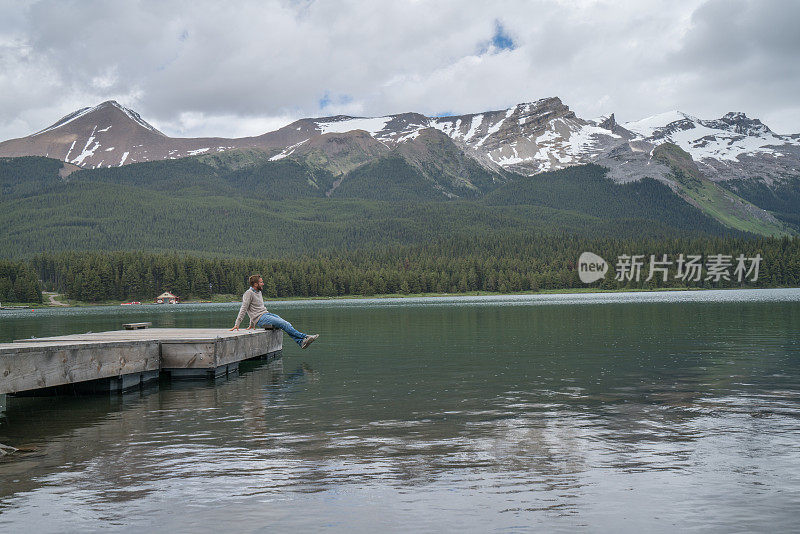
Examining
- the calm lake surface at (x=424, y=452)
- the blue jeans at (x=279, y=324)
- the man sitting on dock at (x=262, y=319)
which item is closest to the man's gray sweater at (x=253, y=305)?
the man sitting on dock at (x=262, y=319)

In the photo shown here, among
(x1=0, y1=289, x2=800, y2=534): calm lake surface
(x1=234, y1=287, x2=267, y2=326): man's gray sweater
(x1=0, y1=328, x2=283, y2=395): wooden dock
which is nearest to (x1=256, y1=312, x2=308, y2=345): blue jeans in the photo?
(x1=234, y1=287, x2=267, y2=326): man's gray sweater

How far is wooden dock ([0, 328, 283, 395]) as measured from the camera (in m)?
22.1

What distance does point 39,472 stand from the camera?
1506cm

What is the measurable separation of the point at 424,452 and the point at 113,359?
55.5ft

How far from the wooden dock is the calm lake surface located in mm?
1112

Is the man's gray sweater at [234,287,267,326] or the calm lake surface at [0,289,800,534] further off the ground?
the man's gray sweater at [234,287,267,326]

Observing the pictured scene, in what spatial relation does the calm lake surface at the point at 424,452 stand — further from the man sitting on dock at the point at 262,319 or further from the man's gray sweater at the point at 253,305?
the man sitting on dock at the point at 262,319

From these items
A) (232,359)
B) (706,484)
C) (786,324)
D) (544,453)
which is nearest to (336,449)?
(544,453)

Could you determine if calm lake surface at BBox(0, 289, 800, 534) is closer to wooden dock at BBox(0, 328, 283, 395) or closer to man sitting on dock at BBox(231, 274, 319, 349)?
wooden dock at BBox(0, 328, 283, 395)

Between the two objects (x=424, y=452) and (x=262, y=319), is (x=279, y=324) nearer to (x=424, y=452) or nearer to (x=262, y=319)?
(x=262, y=319)

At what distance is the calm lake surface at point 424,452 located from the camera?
1178 centimetres

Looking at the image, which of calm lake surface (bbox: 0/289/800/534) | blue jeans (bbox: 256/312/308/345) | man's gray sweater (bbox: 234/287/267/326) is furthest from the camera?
blue jeans (bbox: 256/312/308/345)

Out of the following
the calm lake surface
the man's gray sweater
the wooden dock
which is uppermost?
the man's gray sweater

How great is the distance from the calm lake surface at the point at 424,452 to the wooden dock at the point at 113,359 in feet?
3.65
